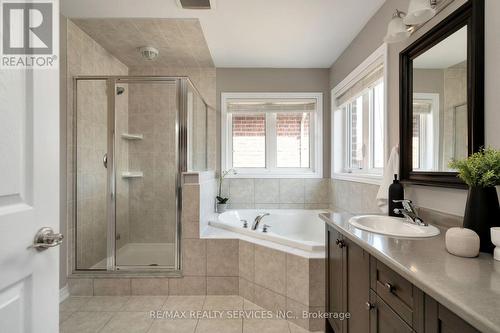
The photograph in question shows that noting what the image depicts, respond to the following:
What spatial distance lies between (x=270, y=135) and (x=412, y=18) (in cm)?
210

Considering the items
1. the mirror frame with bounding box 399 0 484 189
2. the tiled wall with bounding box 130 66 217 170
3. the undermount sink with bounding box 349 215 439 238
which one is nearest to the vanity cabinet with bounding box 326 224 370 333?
the undermount sink with bounding box 349 215 439 238

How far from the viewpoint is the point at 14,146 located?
66 cm

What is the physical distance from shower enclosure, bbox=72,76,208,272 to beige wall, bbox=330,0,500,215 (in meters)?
1.64

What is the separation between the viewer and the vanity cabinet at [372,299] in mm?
693

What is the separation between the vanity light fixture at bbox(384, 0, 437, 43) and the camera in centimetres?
120

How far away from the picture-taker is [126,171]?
251 cm

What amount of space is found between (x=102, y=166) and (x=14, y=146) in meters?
1.88

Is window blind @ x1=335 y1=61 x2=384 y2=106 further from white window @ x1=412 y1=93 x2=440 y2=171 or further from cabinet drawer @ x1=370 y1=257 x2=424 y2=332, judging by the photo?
cabinet drawer @ x1=370 y1=257 x2=424 y2=332

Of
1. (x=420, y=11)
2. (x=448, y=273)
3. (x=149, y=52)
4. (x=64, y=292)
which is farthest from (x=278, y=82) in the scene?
(x=64, y=292)

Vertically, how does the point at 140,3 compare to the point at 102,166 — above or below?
above

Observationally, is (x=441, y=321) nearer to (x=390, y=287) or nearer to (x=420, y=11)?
(x=390, y=287)

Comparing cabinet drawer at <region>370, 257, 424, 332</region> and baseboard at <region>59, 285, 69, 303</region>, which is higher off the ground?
cabinet drawer at <region>370, 257, 424, 332</region>

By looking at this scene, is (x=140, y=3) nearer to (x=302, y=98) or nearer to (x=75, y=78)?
(x=75, y=78)


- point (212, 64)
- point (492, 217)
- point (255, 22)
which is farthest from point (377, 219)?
point (212, 64)
